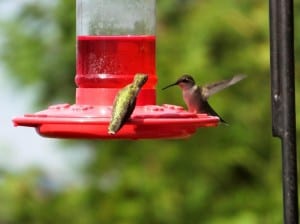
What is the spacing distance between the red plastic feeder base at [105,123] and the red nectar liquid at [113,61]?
30 centimetres

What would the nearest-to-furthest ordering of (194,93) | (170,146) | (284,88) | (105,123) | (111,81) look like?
(284,88) < (105,123) < (111,81) < (194,93) < (170,146)

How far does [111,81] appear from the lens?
427 cm

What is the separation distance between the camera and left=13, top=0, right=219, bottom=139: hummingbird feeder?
377 centimetres

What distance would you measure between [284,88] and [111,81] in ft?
3.16

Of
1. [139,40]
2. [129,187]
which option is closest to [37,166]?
[129,187]

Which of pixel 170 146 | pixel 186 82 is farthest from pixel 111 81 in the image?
pixel 170 146

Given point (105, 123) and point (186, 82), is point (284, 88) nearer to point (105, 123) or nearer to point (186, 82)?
point (105, 123)

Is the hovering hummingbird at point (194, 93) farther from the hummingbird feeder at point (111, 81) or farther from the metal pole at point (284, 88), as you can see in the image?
the metal pole at point (284, 88)

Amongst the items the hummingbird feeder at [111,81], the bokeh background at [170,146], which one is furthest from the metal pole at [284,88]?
the bokeh background at [170,146]

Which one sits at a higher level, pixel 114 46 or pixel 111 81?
pixel 114 46

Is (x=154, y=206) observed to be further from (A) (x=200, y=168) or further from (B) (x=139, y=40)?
(B) (x=139, y=40)

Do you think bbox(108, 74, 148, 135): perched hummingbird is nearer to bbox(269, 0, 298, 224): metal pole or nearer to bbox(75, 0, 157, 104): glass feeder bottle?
bbox(75, 0, 157, 104): glass feeder bottle

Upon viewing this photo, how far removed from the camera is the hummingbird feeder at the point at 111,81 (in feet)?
12.4

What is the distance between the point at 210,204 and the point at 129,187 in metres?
0.68
